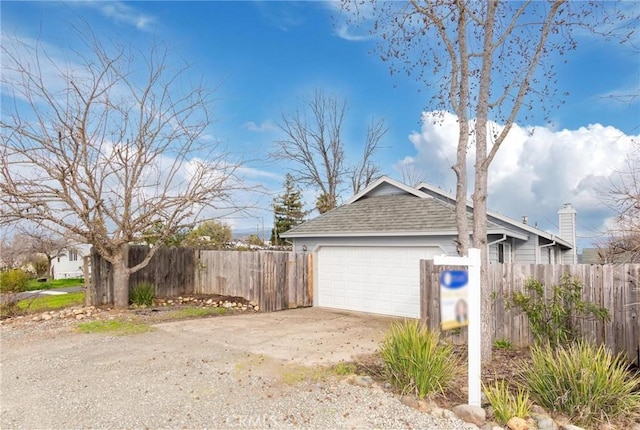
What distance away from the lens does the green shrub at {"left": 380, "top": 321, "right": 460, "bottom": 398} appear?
4594 millimetres

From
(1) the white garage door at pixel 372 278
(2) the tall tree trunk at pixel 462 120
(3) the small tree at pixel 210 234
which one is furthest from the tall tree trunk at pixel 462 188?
(3) the small tree at pixel 210 234

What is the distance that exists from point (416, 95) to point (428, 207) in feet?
14.9

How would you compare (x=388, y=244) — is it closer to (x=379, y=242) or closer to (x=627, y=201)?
(x=379, y=242)

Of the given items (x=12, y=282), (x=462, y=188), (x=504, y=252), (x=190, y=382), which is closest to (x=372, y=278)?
(x=504, y=252)

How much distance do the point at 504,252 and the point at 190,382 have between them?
30.8 ft

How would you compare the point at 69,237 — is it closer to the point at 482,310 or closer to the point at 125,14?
the point at 125,14

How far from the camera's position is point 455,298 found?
4422 mm

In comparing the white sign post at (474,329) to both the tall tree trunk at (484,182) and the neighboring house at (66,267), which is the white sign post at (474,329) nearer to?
the tall tree trunk at (484,182)

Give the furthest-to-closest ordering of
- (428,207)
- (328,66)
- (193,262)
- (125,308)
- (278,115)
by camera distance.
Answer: (278,115) → (328,66) → (193,262) → (428,207) → (125,308)

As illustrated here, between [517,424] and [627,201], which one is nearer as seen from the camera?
[517,424]

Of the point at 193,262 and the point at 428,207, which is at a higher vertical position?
the point at 428,207

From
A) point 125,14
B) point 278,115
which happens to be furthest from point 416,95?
point 278,115

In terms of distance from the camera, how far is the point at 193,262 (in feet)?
45.6

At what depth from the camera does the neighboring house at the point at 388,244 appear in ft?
35.0
